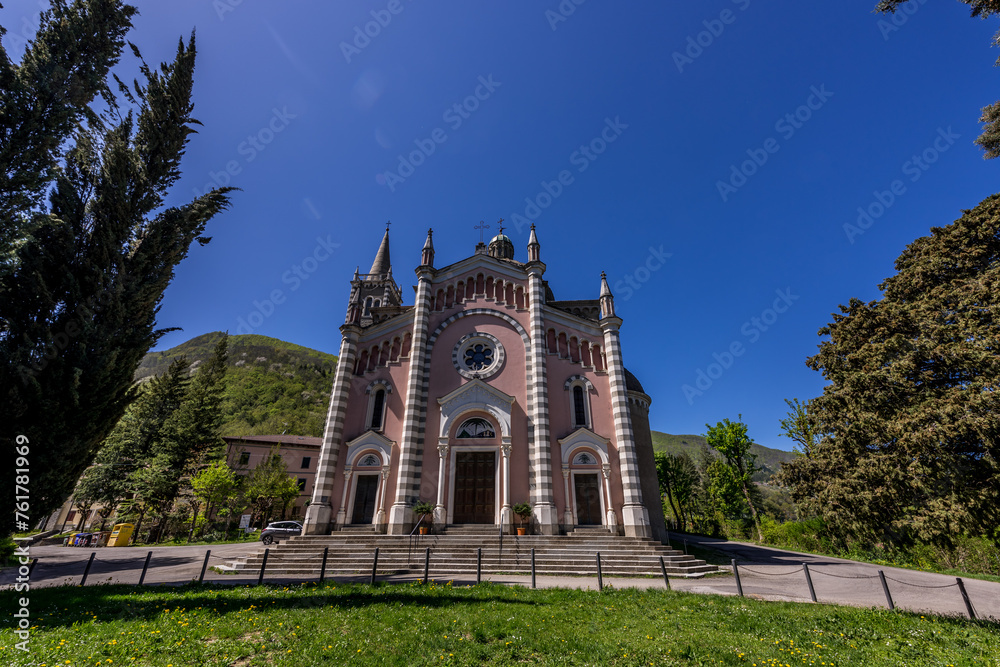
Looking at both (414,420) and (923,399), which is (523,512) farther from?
(923,399)

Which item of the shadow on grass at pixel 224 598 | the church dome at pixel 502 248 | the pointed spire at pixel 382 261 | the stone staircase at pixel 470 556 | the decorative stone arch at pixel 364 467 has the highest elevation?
the pointed spire at pixel 382 261

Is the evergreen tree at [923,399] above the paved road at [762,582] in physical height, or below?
above

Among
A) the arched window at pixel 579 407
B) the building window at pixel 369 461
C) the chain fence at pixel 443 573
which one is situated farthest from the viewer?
the arched window at pixel 579 407

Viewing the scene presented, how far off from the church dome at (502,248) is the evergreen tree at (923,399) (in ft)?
73.1

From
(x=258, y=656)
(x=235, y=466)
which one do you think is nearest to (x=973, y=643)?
(x=258, y=656)

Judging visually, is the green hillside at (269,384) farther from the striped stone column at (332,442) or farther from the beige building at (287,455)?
the striped stone column at (332,442)

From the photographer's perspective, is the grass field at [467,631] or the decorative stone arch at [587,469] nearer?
the grass field at [467,631]

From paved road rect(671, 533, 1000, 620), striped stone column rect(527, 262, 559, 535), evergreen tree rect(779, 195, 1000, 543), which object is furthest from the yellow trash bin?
evergreen tree rect(779, 195, 1000, 543)

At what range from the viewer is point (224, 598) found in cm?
917

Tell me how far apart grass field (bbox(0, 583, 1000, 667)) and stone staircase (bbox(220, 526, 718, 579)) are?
4.59m

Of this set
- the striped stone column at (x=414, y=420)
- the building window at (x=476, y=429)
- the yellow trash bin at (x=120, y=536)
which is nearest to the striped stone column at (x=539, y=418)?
the building window at (x=476, y=429)

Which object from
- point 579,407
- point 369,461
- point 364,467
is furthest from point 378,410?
point 579,407

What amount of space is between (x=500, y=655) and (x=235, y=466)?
146 ft

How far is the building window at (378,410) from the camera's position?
2133 cm
